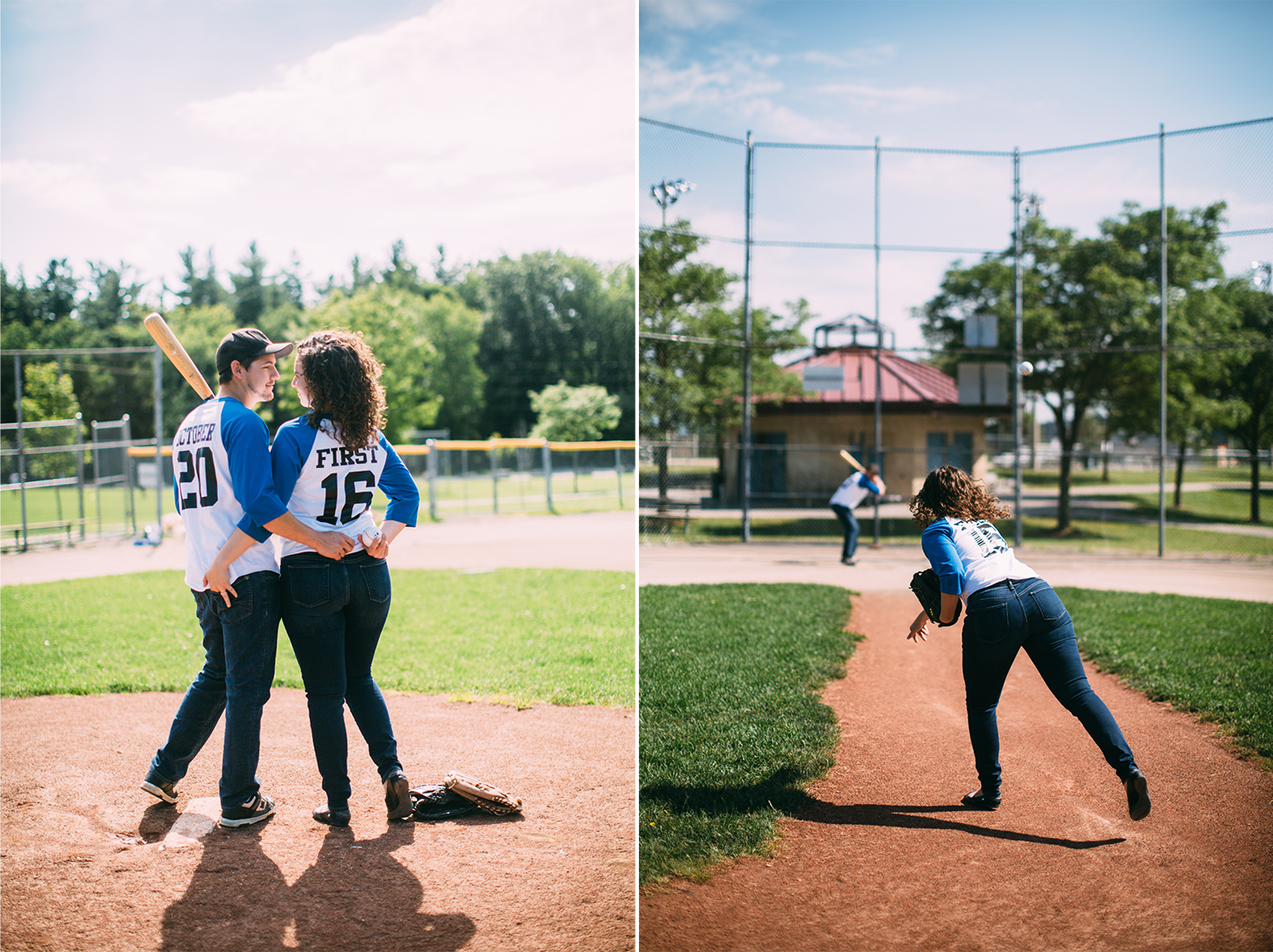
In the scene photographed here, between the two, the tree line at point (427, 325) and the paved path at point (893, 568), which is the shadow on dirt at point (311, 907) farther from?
the tree line at point (427, 325)

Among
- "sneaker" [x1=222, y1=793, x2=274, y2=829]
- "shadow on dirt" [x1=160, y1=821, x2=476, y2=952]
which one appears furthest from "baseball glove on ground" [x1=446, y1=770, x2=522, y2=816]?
"sneaker" [x1=222, y1=793, x2=274, y2=829]

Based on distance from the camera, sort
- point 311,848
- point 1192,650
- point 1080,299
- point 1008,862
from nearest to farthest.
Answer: point 1008,862 → point 311,848 → point 1192,650 → point 1080,299

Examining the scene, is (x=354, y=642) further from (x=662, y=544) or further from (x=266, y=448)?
(x=662, y=544)

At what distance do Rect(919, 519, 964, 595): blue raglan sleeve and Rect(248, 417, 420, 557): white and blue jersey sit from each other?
6.26ft

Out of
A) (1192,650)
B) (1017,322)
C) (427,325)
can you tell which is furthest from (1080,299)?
(427,325)

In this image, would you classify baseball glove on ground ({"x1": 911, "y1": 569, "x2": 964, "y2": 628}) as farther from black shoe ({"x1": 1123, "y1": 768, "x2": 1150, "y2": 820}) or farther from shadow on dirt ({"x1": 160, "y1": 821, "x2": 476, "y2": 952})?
shadow on dirt ({"x1": 160, "y1": 821, "x2": 476, "y2": 952})

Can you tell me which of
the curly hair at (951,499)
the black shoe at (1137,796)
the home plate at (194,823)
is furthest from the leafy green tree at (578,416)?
the black shoe at (1137,796)

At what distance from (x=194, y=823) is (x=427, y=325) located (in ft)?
146

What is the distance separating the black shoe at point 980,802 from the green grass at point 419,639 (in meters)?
2.22

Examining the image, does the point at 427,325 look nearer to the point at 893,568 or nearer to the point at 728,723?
the point at 893,568

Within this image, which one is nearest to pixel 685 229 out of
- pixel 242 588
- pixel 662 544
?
pixel 662 544

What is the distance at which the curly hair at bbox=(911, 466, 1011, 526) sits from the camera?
3.24 metres

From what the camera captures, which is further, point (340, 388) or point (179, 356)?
point (179, 356)

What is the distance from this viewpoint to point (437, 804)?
→ 3.56 meters
